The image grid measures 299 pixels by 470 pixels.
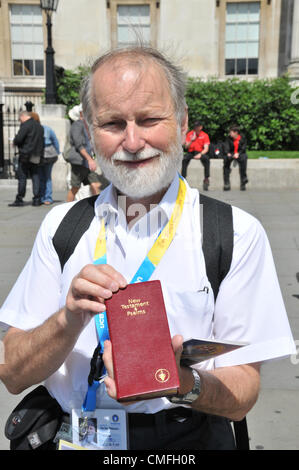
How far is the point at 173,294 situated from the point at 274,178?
12906mm

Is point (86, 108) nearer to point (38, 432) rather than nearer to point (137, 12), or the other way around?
point (38, 432)

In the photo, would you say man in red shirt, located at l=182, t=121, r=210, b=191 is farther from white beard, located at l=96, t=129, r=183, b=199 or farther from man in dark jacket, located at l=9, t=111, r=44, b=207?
white beard, located at l=96, t=129, r=183, b=199

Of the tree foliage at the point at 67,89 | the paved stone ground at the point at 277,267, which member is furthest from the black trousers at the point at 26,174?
the tree foliage at the point at 67,89

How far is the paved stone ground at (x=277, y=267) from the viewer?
3021 mm

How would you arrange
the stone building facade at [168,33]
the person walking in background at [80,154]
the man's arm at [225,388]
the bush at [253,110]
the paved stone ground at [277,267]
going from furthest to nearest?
the stone building facade at [168,33], the bush at [253,110], the person walking in background at [80,154], the paved stone ground at [277,267], the man's arm at [225,388]

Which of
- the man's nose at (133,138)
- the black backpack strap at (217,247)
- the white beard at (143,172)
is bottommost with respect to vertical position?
the black backpack strap at (217,247)

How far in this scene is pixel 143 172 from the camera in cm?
175

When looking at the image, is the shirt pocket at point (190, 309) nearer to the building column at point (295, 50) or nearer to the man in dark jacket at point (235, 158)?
the man in dark jacket at point (235, 158)

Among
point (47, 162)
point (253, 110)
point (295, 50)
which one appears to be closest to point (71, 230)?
point (47, 162)

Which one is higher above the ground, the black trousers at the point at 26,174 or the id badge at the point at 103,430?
the id badge at the point at 103,430

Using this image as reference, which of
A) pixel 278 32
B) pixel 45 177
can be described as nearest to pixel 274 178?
pixel 45 177

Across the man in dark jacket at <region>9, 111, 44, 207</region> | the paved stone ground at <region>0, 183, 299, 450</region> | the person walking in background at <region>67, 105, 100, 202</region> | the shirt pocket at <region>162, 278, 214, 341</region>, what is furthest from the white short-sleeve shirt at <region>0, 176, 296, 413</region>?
the man in dark jacket at <region>9, 111, 44, 207</region>

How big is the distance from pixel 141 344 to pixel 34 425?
604 millimetres

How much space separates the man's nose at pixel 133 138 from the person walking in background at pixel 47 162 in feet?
30.9
